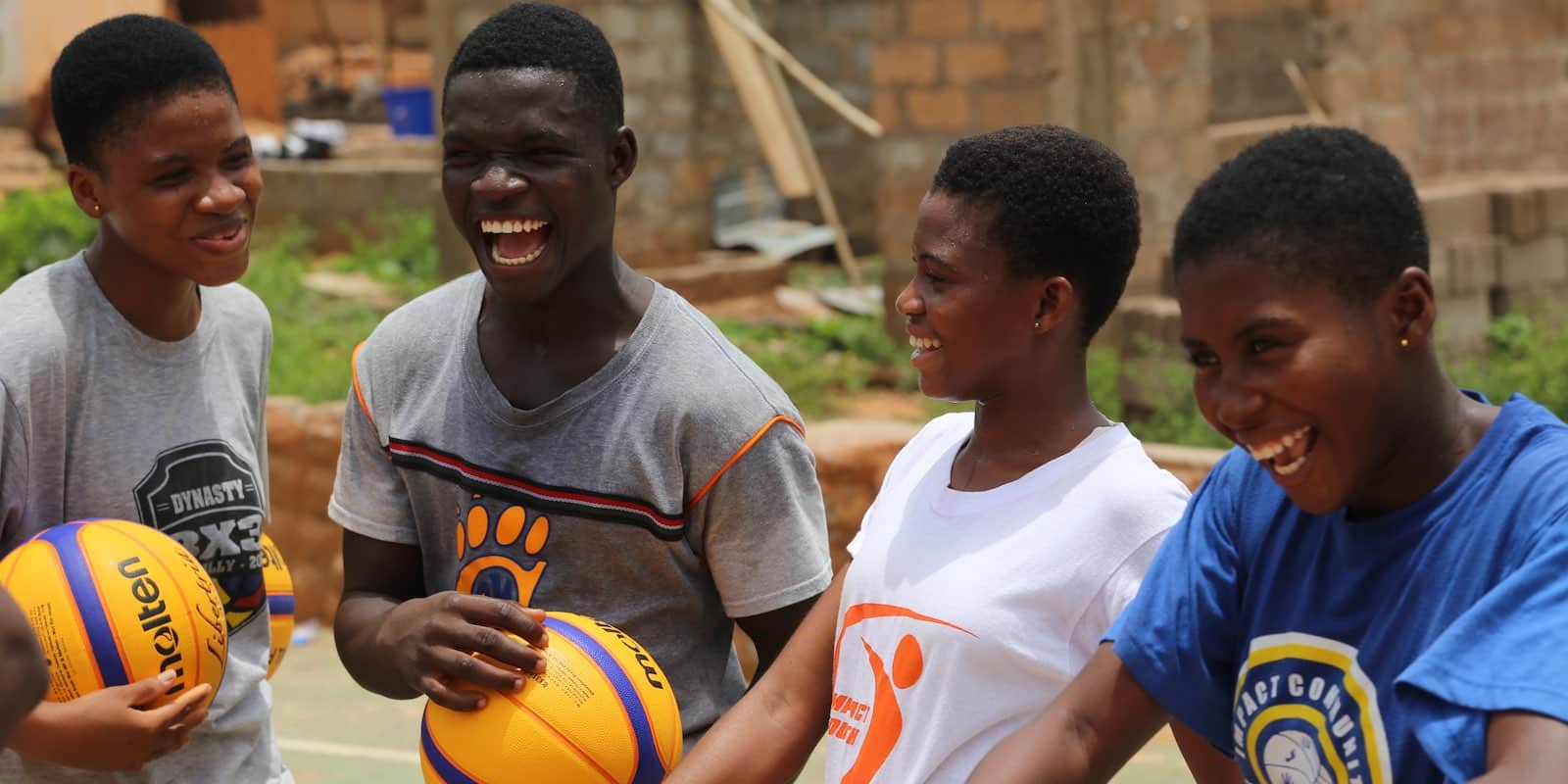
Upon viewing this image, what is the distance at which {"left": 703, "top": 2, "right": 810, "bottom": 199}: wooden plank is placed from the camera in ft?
36.9

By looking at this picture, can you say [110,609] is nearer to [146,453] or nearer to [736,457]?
[146,453]

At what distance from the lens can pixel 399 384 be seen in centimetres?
308

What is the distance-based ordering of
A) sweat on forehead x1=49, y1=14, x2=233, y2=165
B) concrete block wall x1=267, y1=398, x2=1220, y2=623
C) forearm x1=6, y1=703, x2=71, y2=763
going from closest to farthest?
forearm x1=6, y1=703, x2=71, y2=763 → sweat on forehead x1=49, y1=14, x2=233, y2=165 → concrete block wall x1=267, y1=398, x2=1220, y2=623

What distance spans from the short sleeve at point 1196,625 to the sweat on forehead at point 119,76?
6.56ft

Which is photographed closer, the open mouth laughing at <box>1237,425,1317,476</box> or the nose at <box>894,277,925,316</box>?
the open mouth laughing at <box>1237,425,1317,476</box>

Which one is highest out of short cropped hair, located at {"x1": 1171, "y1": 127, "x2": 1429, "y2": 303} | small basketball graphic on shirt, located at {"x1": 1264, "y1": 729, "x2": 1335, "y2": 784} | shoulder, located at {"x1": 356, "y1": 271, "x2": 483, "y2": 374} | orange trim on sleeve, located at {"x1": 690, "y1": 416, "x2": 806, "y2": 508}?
short cropped hair, located at {"x1": 1171, "y1": 127, "x2": 1429, "y2": 303}

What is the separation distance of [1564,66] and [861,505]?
7.69 meters

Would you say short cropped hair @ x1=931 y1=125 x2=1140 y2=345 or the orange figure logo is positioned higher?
short cropped hair @ x1=931 y1=125 x2=1140 y2=345

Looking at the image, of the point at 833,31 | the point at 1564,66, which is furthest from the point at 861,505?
the point at 833,31

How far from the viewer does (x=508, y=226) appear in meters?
2.88

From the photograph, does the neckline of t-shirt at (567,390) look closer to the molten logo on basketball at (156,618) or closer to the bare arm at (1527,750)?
the molten logo on basketball at (156,618)

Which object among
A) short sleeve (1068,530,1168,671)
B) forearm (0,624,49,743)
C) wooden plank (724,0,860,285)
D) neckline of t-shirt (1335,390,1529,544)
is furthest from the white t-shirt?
wooden plank (724,0,860,285)

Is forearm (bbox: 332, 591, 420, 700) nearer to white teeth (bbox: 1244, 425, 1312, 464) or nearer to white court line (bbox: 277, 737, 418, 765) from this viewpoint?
white teeth (bbox: 1244, 425, 1312, 464)

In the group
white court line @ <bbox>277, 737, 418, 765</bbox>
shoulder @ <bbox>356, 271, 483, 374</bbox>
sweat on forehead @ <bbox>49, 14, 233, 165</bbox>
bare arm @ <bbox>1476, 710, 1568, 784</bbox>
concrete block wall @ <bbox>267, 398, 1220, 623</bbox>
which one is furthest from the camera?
concrete block wall @ <bbox>267, 398, 1220, 623</bbox>
